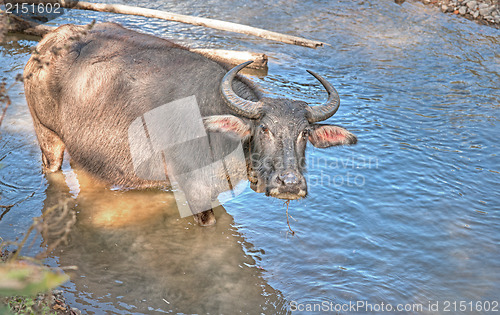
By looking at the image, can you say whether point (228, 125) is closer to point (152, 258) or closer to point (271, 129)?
point (271, 129)

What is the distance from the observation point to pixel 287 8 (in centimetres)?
1186

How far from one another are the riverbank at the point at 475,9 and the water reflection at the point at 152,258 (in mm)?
8682

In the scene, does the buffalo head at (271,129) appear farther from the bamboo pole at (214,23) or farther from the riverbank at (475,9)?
the riverbank at (475,9)

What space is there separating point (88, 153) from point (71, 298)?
1837 millimetres

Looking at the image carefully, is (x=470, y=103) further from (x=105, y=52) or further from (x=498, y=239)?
(x=105, y=52)

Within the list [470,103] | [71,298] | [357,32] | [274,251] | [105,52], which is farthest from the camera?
[357,32]

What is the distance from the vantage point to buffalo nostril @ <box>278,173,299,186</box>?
13.2 ft

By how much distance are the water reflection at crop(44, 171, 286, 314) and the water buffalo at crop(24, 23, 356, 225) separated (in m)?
0.34

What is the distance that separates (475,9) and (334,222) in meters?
8.38

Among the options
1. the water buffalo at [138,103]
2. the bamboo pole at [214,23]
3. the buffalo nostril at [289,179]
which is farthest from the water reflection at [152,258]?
the bamboo pole at [214,23]

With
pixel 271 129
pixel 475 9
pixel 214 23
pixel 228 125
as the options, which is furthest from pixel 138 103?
pixel 475 9

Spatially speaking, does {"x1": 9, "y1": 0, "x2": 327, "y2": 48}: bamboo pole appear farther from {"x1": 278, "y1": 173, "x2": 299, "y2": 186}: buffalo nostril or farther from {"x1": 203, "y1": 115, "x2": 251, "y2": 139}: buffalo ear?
{"x1": 278, "y1": 173, "x2": 299, "y2": 186}: buffalo nostril

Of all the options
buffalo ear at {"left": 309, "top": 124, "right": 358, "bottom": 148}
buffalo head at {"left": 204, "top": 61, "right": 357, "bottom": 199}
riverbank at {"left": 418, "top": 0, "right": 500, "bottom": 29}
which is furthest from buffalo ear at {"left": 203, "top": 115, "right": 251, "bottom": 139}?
riverbank at {"left": 418, "top": 0, "right": 500, "bottom": 29}

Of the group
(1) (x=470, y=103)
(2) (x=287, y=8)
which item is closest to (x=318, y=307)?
(1) (x=470, y=103)
